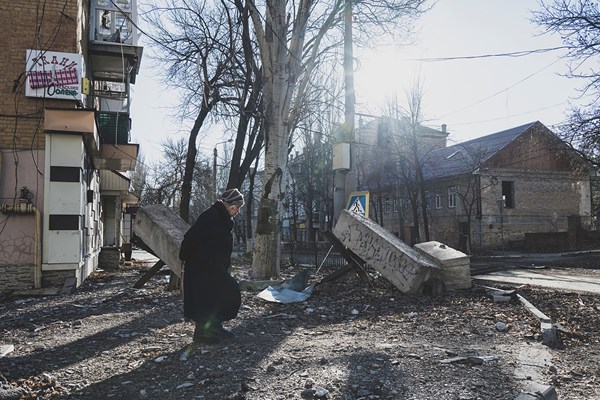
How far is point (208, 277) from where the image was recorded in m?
5.31

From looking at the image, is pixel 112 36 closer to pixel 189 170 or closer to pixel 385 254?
pixel 189 170

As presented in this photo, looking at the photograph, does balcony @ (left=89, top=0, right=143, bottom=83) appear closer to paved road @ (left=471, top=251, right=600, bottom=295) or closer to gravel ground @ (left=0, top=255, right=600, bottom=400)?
gravel ground @ (left=0, top=255, right=600, bottom=400)

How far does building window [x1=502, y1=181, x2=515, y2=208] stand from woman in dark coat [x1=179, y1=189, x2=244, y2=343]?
35.1 metres

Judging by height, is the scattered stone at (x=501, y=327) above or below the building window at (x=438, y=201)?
below

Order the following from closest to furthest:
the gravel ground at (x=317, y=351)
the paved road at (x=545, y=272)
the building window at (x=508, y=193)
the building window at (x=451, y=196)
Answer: the gravel ground at (x=317, y=351) < the paved road at (x=545, y=272) < the building window at (x=508, y=193) < the building window at (x=451, y=196)

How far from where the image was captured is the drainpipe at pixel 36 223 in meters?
10.6

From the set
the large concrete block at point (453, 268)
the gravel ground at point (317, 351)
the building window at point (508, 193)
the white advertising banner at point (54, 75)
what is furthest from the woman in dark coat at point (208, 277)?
the building window at point (508, 193)

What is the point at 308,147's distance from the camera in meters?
33.7

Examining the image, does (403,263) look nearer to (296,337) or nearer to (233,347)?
(296,337)

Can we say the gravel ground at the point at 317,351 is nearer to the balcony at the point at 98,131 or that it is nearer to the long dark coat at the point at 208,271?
the long dark coat at the point at 208,271

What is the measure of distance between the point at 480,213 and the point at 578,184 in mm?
11339

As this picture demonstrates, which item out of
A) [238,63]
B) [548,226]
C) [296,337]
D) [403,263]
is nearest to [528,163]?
[548,226]

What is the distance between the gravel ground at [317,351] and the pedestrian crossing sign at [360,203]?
114 inches

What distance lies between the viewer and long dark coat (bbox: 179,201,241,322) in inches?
207
